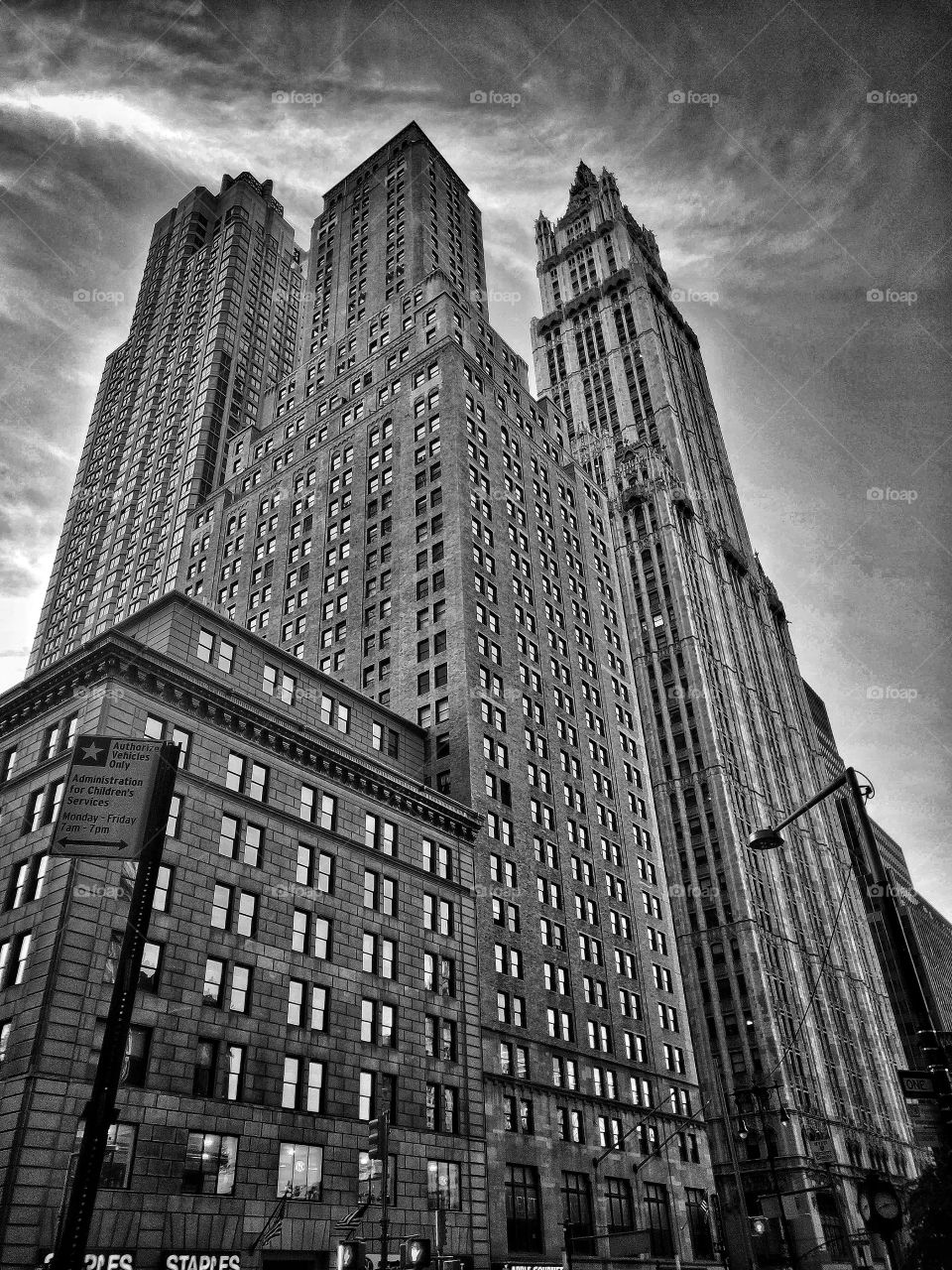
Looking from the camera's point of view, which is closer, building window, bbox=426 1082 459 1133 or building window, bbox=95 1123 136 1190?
building window, bbox=95 1123 136 1190

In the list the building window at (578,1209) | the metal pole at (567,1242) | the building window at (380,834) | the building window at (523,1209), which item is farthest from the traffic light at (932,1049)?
the building window at (578,1209)

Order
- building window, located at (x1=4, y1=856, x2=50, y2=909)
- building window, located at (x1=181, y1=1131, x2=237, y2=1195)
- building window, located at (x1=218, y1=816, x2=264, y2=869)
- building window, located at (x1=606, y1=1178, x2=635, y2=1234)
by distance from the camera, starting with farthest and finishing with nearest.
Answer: building window, located at (x1=606, y1=1178, x2=635, y2=1234) → building window, located at (x1=218, y1=816, x2=264, y2=869) → building window, located at (x1=4, y1=856, x2=50, y2=909) → building window, located at (x1=181, y1=1131, x2=237, y2=1195)

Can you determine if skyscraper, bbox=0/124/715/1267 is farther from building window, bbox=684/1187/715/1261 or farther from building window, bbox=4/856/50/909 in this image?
building window, bbox=4/856/50/909

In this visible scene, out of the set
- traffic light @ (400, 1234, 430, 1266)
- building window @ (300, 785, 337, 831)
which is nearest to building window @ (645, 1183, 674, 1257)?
building window @ (300, 785, 337, 831)

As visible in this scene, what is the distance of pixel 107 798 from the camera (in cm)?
2147

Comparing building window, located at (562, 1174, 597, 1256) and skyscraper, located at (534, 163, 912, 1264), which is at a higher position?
skyscraper, located at (534, 163, 912, 1264)

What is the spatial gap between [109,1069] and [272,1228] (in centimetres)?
2550

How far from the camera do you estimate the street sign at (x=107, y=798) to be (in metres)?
20.8

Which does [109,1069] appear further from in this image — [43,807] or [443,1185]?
[443,1185]

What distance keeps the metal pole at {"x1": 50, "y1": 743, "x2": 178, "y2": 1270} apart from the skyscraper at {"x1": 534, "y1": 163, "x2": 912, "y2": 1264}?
36539mm

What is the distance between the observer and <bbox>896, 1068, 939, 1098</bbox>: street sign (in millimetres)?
14555

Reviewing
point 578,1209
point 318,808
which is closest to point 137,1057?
point 318,808

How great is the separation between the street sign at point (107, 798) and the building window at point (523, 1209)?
1607 inches

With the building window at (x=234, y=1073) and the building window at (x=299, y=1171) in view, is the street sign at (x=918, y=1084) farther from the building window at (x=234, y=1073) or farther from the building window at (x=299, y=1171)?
the building window at (x=299, y=1171)
